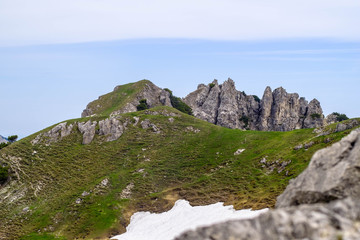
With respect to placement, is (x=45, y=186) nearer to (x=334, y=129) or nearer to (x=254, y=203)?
(x=254, y=203)

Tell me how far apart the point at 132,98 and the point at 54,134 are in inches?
2058

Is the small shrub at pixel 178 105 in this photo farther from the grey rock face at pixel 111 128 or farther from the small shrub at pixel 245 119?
the grey rock face at pixel 111 128

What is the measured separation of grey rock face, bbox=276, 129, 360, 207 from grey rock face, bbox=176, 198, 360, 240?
526 centimetres

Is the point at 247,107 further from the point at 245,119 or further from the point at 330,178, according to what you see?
the point at 330,178

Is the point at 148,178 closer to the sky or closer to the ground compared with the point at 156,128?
closer to the ground

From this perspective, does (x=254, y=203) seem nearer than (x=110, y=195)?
Yes

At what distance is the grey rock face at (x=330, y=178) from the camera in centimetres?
2083

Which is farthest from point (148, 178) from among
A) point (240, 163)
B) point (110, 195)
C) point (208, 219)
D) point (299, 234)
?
point (299, 234)

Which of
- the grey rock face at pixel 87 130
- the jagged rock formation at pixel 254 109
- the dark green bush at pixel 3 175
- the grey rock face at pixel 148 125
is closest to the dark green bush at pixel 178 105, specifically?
the jagged rock formation at pixel 254 109

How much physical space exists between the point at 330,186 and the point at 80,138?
85.3 metres

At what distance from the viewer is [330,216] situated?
A: 49.3 feet

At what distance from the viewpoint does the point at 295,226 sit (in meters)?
14.9

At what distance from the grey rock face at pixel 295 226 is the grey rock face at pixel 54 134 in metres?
88.5

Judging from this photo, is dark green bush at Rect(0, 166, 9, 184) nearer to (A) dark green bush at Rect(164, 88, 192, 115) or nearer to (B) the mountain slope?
(B) the mountain slope
